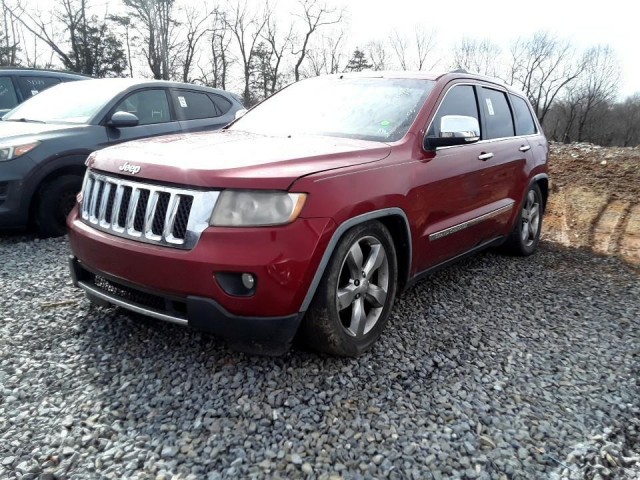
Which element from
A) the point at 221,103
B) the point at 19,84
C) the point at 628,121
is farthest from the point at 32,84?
the point at 628,121

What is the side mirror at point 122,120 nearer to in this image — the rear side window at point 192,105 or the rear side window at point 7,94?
the rear side window at point 192,105

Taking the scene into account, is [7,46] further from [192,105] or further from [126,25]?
[192,105]

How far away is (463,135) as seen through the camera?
3281 millimetres

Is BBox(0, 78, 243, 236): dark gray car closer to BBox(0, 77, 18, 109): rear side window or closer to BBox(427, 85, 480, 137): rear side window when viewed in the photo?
BBox(0, 77, 18, 109): rear side window

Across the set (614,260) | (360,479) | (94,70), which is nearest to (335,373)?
(360,479)

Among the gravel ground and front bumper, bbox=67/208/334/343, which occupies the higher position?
front bumper, bbox=67/208/334/343

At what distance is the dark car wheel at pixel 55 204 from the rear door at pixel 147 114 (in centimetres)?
64

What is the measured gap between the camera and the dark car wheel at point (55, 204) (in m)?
5.00

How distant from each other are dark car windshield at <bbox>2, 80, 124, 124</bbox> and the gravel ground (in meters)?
2.54

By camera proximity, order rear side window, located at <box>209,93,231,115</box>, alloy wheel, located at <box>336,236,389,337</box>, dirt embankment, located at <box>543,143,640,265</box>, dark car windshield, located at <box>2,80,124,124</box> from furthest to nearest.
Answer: rear side window, located at <box>209,93,231,115</box>
dirt embankment, located at <box>543,143,640,265</box>
dark car windshield, located at <box>2,80,124,124</box>
alloy wheel, located at <box>336,236,389,337</box>

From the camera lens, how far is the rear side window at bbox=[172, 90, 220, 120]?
20.6 feet

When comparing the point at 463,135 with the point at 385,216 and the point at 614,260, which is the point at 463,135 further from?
the point at 614,260

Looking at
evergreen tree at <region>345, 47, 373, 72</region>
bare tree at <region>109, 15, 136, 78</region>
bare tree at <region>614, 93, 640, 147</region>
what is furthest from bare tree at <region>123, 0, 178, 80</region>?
bare tree at <region>614, 93, 640, 147</region>

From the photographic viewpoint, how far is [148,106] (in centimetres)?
598
